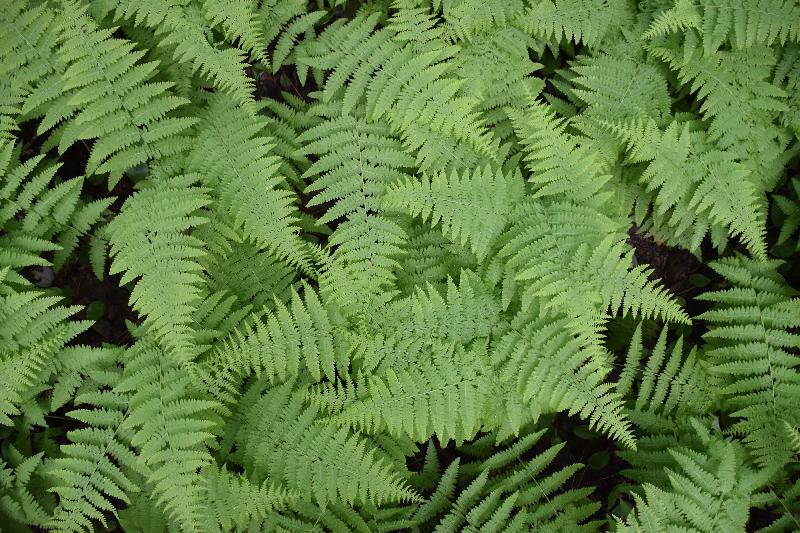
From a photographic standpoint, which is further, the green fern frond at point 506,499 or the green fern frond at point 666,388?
the green fern frond at point 666,388

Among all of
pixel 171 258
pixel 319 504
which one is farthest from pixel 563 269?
pixel 171 258

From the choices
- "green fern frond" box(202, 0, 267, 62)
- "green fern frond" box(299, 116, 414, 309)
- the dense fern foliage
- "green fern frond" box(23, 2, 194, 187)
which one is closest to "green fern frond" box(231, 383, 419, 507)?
the dense fern foliage

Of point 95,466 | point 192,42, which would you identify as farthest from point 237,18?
point 95,466

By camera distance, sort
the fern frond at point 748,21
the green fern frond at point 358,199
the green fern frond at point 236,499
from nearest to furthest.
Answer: the green fern frond at point 236,499
the green fern frond at point 358,199
the fern frond at point 748,21

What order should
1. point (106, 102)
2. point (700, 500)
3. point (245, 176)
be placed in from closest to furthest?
point (700, 500)
point (106, 102)
point (245, 176)

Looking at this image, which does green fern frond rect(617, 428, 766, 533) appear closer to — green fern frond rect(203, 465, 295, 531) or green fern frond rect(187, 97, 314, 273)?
green fern frond rect(203, 465, 295, 531)

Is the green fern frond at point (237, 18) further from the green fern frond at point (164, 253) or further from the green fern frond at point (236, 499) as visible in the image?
the green fern frond at point (236, 499)

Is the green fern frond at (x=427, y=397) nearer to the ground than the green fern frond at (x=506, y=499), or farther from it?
farther from it

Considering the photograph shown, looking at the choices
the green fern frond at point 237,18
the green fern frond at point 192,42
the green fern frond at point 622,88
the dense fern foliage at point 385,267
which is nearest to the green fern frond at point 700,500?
the dense fern foliage at point 385,267

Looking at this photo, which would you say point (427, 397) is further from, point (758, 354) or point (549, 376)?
point (758, 354)
